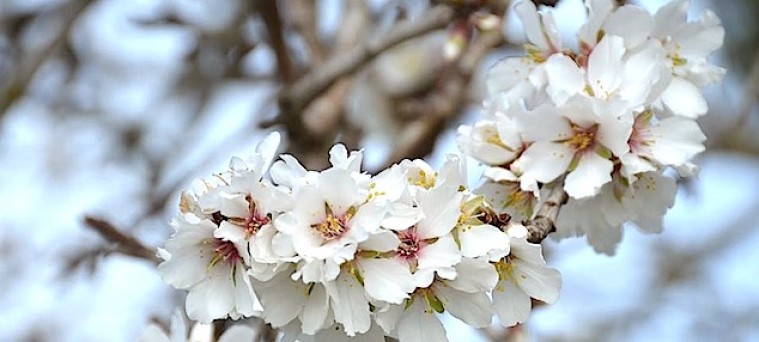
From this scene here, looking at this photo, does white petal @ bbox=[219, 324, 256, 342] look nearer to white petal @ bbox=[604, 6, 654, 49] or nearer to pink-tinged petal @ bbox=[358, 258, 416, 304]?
pink-tinged petal @ bbox=[358, 258, 416, 304]

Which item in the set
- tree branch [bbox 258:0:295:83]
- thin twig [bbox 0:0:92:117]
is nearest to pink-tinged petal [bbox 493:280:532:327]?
tree branch [bbox 258:0:295:83]

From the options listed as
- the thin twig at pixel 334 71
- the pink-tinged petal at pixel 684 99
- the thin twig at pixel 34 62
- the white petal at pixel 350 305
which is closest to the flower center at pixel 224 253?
the white petal at pixel 350 305

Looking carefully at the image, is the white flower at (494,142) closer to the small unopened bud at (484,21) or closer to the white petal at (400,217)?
the white petal at (400,217)

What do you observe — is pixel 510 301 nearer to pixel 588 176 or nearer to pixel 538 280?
pixel 538 280


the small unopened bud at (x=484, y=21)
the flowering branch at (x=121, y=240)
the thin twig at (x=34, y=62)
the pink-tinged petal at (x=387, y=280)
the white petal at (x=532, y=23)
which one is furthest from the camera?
the thin twig at (x=34, y=62)

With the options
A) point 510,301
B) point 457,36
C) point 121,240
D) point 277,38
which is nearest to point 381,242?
point 510,301

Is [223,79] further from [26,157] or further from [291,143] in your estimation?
[26,157]

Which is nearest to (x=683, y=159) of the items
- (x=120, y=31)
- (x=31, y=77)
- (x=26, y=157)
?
(x=31, y=77)

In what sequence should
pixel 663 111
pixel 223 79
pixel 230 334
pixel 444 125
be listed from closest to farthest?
1. pixel 663 111
2. pixel 230 334
3. pixel 444 125
4. pixel 223 79
